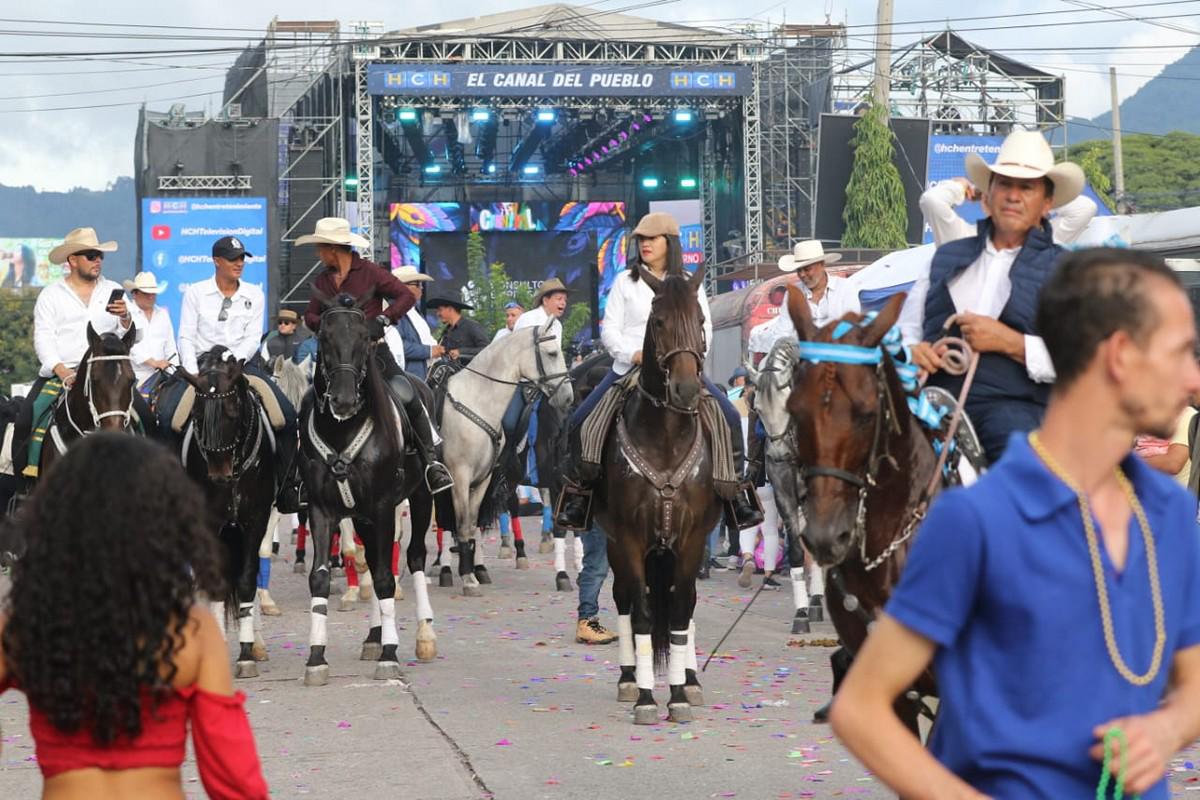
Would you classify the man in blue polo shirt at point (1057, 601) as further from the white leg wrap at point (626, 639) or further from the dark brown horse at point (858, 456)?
the white leg wrap at point (626, 639)

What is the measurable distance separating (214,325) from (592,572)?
10.5 ft

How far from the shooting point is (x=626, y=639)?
10172mm

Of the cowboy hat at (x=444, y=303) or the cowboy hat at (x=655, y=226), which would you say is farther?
the cowboy hat at (x=444, y=303)

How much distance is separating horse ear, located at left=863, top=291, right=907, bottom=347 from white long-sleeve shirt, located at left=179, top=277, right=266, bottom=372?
7.37 metres

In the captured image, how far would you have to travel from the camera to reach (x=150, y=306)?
15328 mm

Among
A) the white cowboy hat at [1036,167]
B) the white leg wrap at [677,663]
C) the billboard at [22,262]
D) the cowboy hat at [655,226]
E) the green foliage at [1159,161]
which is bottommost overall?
the white leg wrap at [677,663]

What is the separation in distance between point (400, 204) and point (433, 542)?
37.9 metres

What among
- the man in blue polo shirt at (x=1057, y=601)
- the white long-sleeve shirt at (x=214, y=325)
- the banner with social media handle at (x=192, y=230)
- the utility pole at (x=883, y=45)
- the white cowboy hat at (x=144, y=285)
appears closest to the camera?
the man in blue polo shirt at (x=1057, y=601)

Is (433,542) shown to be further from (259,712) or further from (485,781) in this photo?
(485,781)

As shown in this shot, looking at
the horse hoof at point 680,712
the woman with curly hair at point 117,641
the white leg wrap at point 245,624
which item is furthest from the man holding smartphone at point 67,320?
the woman with curly hair at point 117,641

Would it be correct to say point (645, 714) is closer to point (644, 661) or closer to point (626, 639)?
point (644, 661)

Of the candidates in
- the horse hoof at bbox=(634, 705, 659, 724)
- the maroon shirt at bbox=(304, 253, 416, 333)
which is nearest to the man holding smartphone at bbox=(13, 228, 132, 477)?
the maroon shirt at bbox=(304, 253, 416, 333)

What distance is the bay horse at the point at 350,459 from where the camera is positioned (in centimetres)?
1112

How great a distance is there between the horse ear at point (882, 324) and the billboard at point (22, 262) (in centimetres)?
17678
